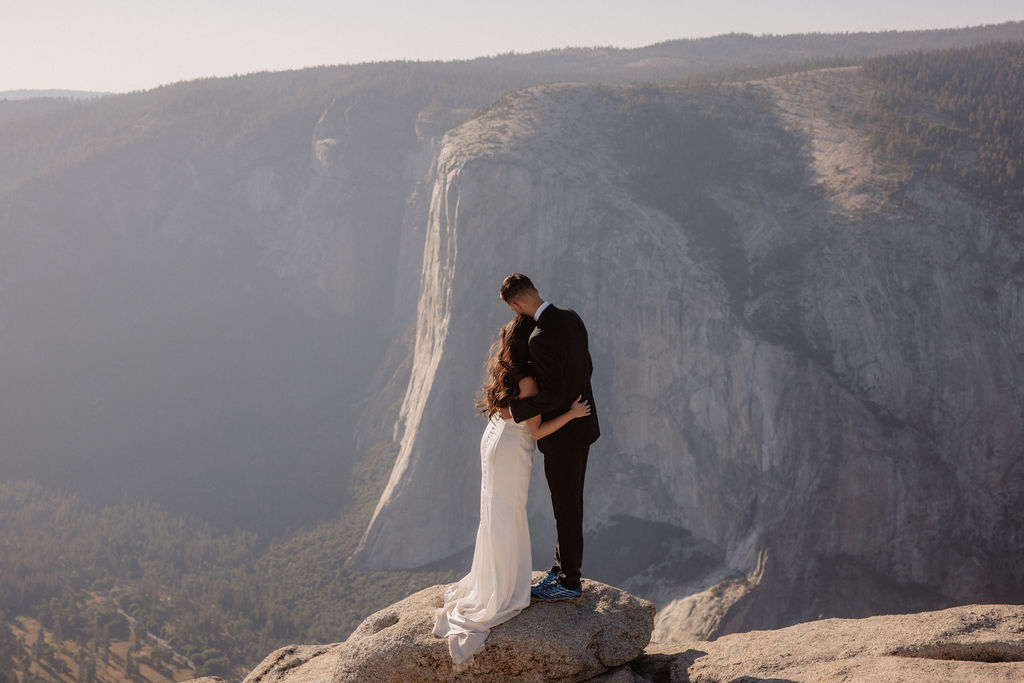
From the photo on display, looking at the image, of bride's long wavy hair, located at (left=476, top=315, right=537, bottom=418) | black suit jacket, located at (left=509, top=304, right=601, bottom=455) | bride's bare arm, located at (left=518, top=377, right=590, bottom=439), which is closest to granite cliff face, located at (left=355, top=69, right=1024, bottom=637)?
bride's bare arm, located at (left=518, top=377, right=590, bottom=439)

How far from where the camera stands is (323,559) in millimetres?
44719

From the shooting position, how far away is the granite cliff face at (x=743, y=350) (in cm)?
3359

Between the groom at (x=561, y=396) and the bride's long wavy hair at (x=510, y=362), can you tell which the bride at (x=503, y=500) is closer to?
the bride's long wavy hair at (x=510, y=362)

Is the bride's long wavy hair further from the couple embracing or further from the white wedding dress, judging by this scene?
the white wedding dress

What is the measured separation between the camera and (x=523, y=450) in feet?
27.5

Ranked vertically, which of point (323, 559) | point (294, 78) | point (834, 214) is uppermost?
point (294, 78)

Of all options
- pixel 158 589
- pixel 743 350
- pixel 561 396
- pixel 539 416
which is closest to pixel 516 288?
pixel 561 396

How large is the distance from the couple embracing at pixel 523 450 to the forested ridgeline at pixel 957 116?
4237 cm

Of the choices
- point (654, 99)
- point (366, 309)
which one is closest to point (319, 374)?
point (366, 309)

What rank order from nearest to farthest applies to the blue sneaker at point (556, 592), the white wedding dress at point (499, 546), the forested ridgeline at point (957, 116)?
the white wedding dress at point (499, 546), the blue sneaker at point (556, 592), the forested ridgeline at point (957, 116)

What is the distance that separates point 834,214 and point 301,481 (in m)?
40.5

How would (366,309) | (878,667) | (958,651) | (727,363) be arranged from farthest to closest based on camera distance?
1. (366,309)
2. (727,363)
3. (958,651)
4. (878,667)

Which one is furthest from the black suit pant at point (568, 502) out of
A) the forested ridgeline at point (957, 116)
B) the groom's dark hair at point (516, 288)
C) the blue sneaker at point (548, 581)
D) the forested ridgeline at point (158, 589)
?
the forested ridgeline at point (957, 116)

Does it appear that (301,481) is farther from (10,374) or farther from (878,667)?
(878,667)
